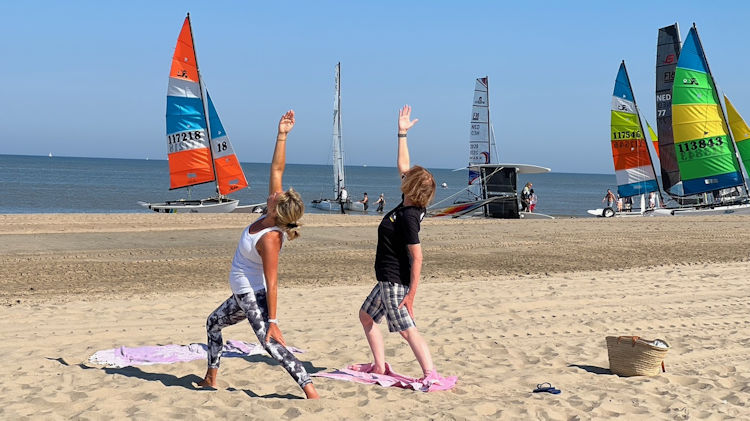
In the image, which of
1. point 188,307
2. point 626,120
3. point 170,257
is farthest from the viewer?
point 626,120

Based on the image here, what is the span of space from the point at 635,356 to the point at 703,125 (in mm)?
27409

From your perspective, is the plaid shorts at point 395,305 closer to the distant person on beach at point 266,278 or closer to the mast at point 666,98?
the distant person on beach at point 266,278

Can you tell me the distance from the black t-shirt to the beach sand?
803 mm

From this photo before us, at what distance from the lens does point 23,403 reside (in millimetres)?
5031

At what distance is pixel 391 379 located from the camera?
5629mm

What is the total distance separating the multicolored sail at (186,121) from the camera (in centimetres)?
2944

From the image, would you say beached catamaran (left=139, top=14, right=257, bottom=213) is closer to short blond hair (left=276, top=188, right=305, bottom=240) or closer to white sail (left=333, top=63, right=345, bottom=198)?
white sail (left=333, top=63, right=345, bottom=198)

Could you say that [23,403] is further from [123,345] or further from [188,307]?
[188,307]

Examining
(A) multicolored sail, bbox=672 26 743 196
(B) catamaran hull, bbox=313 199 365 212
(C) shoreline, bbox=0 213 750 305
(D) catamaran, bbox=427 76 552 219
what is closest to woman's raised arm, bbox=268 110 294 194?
(C) shoreline, bbox=0 213 750 305

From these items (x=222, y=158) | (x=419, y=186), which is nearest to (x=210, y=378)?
(x=419, y=186)

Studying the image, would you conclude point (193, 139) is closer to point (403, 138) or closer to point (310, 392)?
point (403, 138)

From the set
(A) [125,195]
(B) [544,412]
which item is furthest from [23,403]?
(A) [125,195]

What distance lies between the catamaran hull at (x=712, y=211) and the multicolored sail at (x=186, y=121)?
17301 millimetres

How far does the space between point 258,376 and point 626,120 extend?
105 feet
